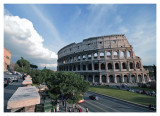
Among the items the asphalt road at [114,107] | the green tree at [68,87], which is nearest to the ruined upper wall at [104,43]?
the asphalt road at [114,107]

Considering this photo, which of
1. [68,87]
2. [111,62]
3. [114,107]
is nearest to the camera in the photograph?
[68,87]

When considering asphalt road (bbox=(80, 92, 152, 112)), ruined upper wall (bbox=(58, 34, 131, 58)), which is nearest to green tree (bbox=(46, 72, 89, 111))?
asphalt road (bbox=(80, 92, 152, 112))

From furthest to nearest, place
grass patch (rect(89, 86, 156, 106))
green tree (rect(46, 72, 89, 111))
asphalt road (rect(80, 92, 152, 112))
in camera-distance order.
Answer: grass patch (rect(89, 86, 156, 106))
asphalt road (rect(80, 92, 152, 112))
green tree (rect(46, 72, 89, 111))

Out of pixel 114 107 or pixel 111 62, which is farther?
pixel 111 62

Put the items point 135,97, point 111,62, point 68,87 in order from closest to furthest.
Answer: point 68,87 < point 135,97 < point 111,62

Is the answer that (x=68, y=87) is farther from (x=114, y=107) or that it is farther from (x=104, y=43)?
(x=104, y=43)

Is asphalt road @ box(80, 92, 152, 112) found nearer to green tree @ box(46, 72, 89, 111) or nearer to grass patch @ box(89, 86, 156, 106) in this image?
grass patch @ box(89, 86, 156, 106)

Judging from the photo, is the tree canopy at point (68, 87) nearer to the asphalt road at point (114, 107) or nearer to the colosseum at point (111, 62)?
the asphalt road at point (114, 107)

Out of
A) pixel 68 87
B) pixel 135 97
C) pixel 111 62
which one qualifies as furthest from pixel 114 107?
pixel 111 62

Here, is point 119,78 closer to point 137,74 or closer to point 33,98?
point 137,74
